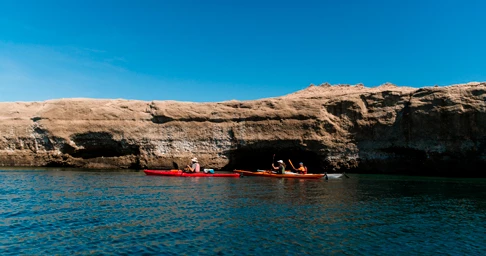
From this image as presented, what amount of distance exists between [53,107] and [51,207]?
30.2 m

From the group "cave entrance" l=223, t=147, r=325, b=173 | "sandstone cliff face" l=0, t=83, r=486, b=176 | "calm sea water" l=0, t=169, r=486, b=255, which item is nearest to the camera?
"calm sea water" l=0, t=169, r=486, b=255

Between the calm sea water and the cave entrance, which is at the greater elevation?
the cave entrance

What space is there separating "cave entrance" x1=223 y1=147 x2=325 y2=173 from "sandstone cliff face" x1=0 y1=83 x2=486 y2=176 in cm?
10

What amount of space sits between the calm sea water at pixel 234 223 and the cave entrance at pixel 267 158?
18782 mm

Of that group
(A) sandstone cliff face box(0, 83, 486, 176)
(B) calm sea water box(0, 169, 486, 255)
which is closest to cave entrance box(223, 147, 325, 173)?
(A) sandstone cliff face box(0, 83, 486, 176)

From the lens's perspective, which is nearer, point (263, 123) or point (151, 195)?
point (151, 195)

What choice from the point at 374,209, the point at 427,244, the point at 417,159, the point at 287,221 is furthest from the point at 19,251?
the point at 417,159

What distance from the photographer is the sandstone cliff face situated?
32281 millimetres

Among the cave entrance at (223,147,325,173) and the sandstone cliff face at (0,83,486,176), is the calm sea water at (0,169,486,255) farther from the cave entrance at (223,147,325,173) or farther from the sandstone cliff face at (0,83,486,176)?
the cave entrance at (223,147,325,173)

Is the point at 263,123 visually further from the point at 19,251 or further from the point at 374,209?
the point at 19,251

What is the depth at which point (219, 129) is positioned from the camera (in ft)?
124

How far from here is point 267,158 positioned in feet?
125

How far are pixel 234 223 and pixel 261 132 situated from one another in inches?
1017

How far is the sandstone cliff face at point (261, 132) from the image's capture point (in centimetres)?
3228
